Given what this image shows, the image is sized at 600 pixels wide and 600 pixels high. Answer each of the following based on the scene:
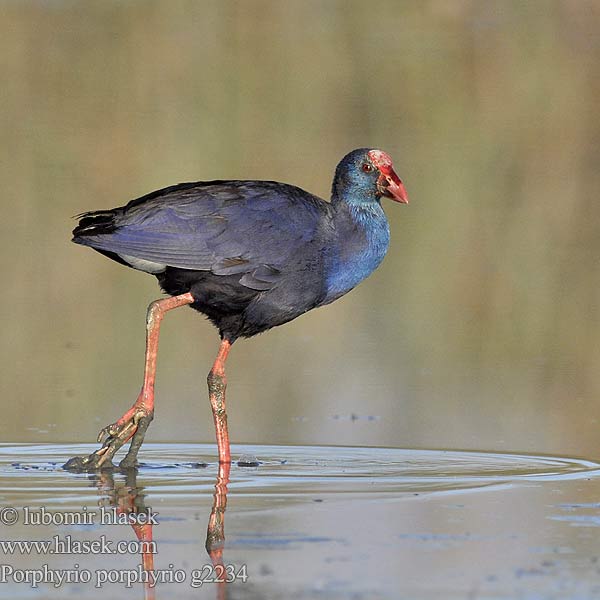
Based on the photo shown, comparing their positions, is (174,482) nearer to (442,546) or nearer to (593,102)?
(442,546)

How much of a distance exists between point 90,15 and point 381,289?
1213cm

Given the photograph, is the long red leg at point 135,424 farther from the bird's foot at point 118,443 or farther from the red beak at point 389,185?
the red beak at point 389,185

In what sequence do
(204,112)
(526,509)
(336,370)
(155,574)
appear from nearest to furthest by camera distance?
1. (155,574)
2. (526,509)
3. (336,370)
4. (204,112)

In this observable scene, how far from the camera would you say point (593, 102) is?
17094 mm

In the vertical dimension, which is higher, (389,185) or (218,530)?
(389,185)

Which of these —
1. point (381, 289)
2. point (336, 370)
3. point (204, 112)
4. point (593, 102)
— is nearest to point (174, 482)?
point (336, 370)

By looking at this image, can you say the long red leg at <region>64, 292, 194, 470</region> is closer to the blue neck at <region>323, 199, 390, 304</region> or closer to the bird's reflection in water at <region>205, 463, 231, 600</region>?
the bird's reflection in water at <region>205, 463, 231, 600</region>

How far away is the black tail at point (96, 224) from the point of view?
22.8ft

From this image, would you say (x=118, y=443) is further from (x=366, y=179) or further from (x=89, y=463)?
(x=366, y=179)

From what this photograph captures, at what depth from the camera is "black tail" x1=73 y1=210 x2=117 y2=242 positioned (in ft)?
22.8

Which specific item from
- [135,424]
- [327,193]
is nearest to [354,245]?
[135,424]

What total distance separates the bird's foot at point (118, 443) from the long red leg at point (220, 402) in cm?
27

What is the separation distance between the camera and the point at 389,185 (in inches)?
296

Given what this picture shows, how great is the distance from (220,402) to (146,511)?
1.26m
